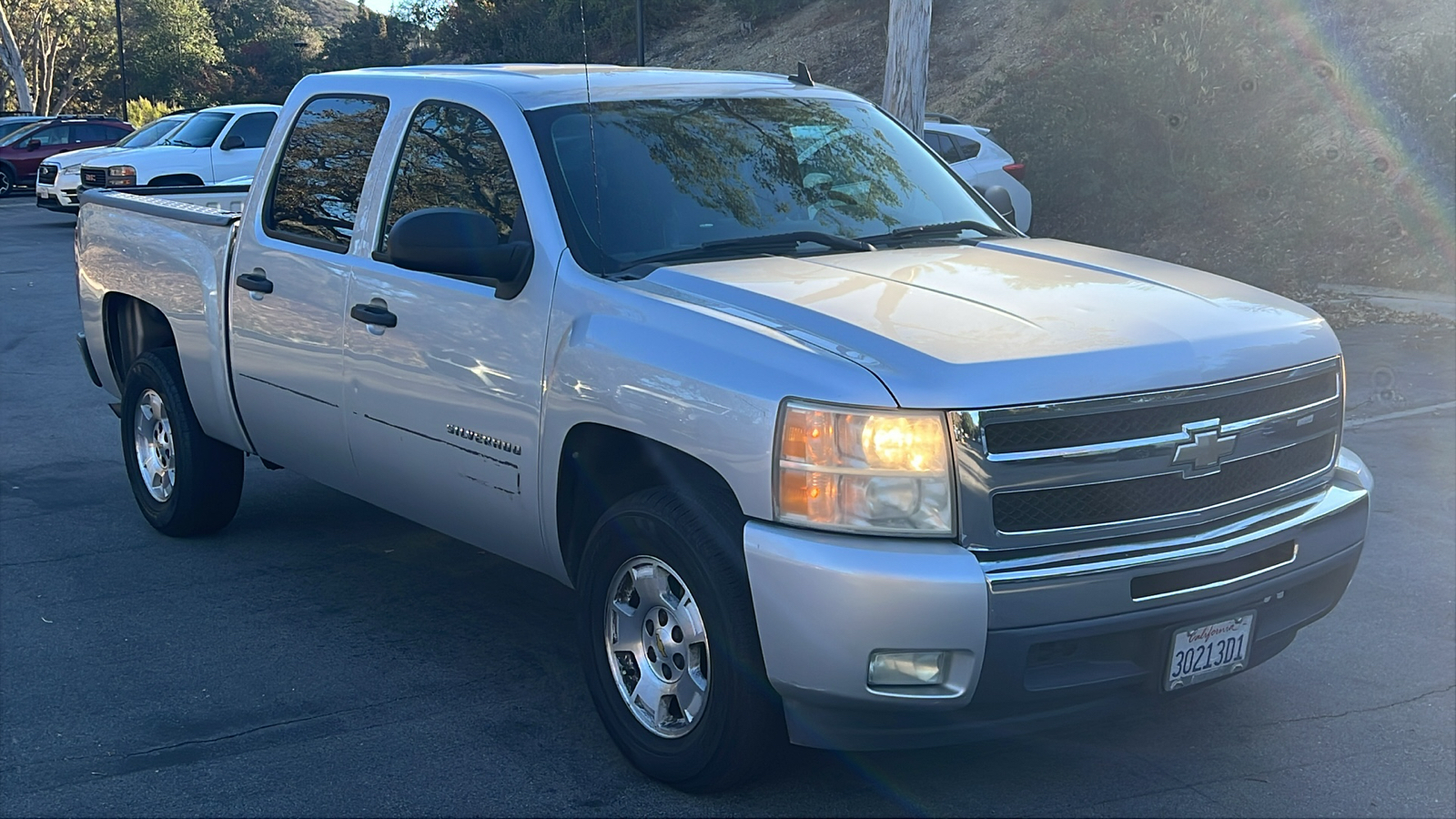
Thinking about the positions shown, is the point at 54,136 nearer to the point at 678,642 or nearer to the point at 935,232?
the point at 935,232

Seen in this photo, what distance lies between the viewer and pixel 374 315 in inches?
197

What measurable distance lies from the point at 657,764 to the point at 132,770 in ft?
5.00

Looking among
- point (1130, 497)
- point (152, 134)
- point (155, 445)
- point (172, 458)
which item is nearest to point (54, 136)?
point (152, 134)

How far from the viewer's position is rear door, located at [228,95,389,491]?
17.5ft

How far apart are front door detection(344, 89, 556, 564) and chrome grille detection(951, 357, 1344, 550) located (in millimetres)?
1497

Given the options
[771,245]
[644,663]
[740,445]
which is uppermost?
[771,245]

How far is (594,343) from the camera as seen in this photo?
13.6 feet

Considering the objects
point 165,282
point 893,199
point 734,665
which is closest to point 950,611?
point 734,665

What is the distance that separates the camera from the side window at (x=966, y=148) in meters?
15.4

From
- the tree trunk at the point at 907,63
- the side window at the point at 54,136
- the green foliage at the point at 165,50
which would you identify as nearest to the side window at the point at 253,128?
the side window at the point at 54,136

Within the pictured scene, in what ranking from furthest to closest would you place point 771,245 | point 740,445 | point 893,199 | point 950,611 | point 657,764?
point 893,199
point 771,245
point 657,764
point 740,445
point 950,611

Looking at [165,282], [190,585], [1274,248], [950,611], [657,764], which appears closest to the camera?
[950,611]

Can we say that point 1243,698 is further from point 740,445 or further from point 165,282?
point 165,282

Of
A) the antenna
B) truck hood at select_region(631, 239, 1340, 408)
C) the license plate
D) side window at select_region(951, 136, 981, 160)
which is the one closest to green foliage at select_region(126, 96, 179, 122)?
side window at select_region(951, 136, 981, 160)
